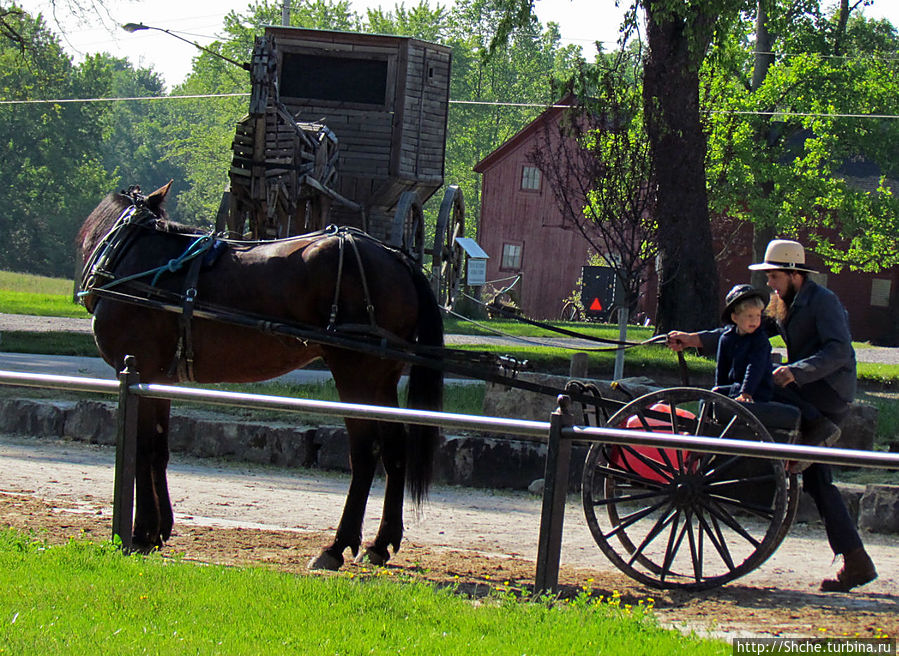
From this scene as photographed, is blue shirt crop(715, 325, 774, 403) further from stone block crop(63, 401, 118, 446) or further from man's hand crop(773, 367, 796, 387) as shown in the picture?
stone block crop(63, 401, 118, 446)

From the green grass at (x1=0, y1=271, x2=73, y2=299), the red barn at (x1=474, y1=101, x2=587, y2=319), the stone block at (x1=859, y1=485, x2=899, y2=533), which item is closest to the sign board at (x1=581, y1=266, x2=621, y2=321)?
the red barn at (x1=474, y1=101, x2=587, y2=319)

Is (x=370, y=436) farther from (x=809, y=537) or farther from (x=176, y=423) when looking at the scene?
(x=176, y=423)

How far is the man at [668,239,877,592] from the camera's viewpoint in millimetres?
5832

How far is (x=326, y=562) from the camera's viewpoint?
6.15 m

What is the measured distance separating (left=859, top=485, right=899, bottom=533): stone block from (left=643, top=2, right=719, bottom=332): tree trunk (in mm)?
6199

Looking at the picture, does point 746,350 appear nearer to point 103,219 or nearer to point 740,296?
point 740,296

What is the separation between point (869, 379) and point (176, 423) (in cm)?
1108

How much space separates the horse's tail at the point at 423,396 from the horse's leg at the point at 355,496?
249 mm

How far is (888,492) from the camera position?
7.74 m

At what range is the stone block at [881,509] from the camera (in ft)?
25.3

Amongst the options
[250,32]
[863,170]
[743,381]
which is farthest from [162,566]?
[250,32]

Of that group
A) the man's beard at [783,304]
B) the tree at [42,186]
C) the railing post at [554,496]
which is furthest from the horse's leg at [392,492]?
the tree at [42,186]

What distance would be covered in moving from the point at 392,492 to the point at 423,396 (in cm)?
65

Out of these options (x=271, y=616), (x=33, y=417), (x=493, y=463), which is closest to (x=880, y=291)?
(x=493, y=463)
